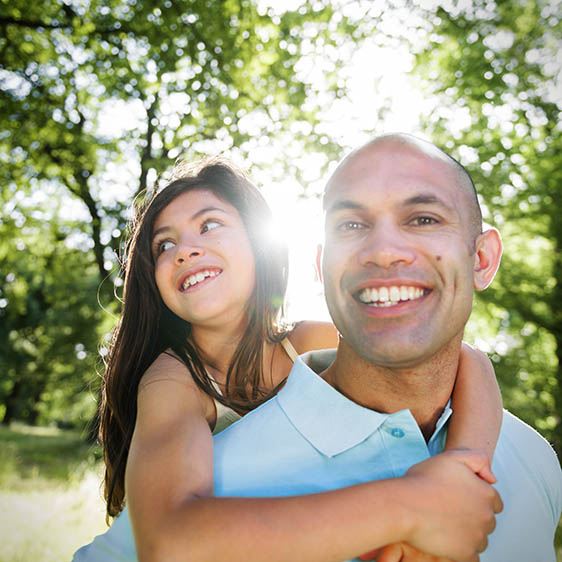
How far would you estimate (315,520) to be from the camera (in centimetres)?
152

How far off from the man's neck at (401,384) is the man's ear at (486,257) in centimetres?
27

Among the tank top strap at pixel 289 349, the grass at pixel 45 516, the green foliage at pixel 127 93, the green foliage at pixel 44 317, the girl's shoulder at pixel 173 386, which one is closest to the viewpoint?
the girl's shoulder at pixel 173 386

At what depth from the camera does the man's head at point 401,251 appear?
182cm

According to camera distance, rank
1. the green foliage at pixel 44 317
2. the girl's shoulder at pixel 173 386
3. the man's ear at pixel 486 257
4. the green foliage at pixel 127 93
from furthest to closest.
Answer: the green foliage at pixel 44 317, the green foliage at pixel 127 93, the girl's shoulder at pixel 173 386, the man's ear at pixel 486 257

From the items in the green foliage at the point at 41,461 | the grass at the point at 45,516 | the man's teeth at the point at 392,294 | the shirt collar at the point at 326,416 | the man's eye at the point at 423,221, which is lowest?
the green foliage at the point at 41,461

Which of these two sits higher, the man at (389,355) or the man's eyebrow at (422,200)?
the man's eyebrow at (422,200)

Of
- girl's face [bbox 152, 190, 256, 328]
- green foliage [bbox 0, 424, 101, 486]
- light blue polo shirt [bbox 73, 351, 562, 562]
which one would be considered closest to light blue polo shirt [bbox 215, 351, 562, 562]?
light blue polo shirt [bbox 73, 351, 562, 562]

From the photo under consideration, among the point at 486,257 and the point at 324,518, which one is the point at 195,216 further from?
the point at 324,518

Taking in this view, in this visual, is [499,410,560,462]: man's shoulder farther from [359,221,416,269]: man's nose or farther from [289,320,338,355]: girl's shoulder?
[289,320,338,355]: girl's shoulder

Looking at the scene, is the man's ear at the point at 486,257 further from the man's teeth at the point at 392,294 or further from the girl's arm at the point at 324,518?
the girl's arm at the point at 324,518

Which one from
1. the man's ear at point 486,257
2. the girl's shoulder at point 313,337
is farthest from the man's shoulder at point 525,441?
the girl's shoulder at point 313,337

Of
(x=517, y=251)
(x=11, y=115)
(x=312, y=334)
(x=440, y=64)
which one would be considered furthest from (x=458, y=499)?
(x=517, y=251)

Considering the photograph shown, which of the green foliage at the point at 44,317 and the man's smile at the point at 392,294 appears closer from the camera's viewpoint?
the man's smile at the point at 392,294

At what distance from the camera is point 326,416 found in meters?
1.87
